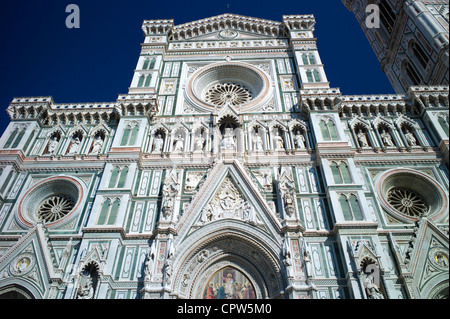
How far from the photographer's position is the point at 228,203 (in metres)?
13.5

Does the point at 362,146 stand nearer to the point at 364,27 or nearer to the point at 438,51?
the point at 438,51

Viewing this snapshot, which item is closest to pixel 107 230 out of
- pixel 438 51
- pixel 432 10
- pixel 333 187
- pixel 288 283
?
pixel 288 283

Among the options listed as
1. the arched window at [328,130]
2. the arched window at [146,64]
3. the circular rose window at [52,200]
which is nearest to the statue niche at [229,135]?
the arched window at [328,130]

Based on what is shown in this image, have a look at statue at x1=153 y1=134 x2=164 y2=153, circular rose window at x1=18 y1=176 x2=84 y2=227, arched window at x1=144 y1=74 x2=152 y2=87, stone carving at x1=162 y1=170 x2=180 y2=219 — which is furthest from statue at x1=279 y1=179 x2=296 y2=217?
arched window at x1=144 y1=74 x2=152 y2=87

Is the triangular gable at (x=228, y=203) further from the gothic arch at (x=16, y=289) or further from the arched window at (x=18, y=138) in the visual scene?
the arched window at (x=18, y=138)

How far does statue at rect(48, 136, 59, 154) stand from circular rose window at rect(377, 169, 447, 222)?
13.6 meters

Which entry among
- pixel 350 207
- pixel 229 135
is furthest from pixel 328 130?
pixel 229 135

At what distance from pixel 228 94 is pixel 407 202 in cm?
1024

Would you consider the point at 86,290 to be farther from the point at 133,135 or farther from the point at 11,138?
the point at 11,138

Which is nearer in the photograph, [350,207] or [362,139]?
[350,207]

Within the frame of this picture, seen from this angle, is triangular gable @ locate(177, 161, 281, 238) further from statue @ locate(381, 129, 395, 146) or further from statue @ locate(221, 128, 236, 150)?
statue @ locate(381, 129, 395, 146)

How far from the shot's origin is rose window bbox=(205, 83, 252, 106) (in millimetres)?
19141

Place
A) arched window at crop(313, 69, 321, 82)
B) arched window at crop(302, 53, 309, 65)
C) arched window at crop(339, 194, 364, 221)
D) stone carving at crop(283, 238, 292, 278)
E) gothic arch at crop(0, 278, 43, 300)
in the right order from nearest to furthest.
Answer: stone carving at crop(283, 238, 292, 278) < gothic arch at crop(0, 278, 43, 300) < arched window at crop(339, 194, 364, 221) < arched window at crop(313, 69, 321, 82) < arched window at crop(302, 53, 309, 65)

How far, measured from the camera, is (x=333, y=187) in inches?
527
